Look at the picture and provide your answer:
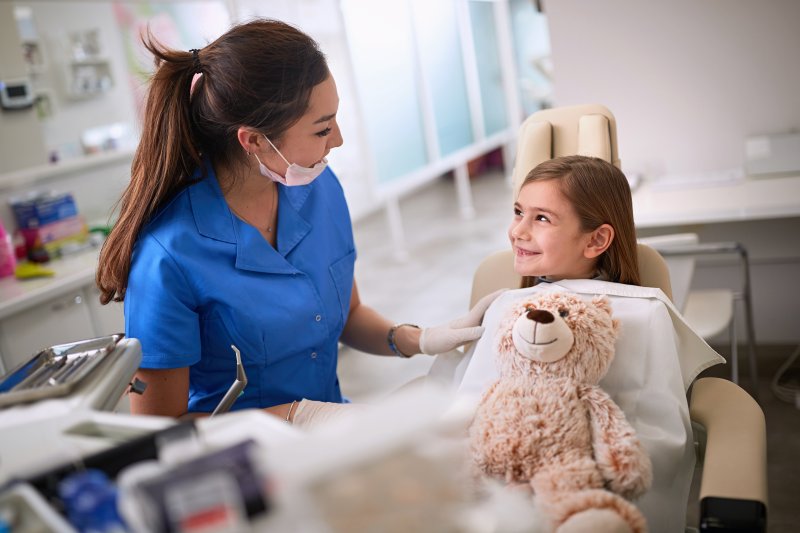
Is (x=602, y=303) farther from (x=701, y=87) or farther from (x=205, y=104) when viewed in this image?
(x=701, y=87)

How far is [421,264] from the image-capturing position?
14.4 ft

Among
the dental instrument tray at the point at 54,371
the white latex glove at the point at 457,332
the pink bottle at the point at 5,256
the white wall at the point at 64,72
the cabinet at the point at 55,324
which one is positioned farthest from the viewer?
the white wall at the point at 64,72

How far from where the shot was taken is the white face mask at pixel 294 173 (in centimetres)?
142

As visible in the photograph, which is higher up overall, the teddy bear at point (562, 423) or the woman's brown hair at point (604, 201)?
the woman's brown hair at point (604, 201)

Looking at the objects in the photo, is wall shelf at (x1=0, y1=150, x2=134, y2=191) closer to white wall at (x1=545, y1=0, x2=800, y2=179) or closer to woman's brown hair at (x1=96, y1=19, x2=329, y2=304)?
woman's brown hair at (x1=96, y1=19, x2=329, y2=304)

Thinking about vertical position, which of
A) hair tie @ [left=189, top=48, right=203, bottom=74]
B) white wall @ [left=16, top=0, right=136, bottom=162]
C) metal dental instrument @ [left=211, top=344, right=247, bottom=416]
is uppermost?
white wall @ [left=16, top=0, right=136, bottom=162]

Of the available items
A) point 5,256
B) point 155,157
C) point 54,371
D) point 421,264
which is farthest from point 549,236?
point 421,264

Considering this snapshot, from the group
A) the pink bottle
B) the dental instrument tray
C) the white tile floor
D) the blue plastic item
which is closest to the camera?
the blue plastic item

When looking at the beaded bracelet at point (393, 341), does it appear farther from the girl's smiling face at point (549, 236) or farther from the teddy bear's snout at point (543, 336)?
the teddy bear's snout at point (543, 336)

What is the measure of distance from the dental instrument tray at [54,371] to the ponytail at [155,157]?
0.94 feet

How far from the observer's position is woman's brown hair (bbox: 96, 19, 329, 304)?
1.33 meters

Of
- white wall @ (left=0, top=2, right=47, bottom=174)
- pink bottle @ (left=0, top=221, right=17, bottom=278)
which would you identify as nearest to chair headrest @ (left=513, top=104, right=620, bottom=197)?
pink bottle @ (left=0, top=221, right=17, bottom=278)

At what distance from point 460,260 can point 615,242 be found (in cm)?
290

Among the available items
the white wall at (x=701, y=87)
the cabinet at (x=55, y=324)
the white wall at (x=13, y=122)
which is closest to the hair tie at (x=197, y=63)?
the cabinet at (x=55, y=324)
